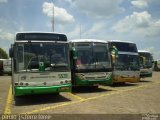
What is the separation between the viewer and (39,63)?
45.6ft

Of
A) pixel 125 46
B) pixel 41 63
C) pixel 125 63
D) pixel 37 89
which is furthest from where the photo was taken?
pixel 125 46

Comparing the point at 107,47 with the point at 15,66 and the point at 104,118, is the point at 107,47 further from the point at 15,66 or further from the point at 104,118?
the point at 104,118

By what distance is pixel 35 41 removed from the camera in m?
14.1

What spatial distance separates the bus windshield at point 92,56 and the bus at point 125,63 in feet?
11.3

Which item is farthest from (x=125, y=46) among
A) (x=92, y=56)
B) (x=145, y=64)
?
(x=145, y=64)

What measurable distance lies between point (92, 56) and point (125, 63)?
4992 mm

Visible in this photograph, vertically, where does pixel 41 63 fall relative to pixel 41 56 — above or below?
below

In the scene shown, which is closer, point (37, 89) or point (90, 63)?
point (37, 89)

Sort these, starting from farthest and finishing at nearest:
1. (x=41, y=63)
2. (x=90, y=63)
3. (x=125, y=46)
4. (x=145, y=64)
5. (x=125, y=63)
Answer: (x=145, y=64)
(x=125, y=46)
(x=125, y=63)
(x=90, y=63)
(x=41, y=63)

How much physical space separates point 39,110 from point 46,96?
4.94 metres

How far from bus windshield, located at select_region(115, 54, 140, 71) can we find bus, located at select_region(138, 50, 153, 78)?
4540mm

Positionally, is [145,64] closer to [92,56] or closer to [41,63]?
[92,56]

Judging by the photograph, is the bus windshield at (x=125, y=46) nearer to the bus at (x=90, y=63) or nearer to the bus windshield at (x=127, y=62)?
the bus windshield at (x=127, y=62)

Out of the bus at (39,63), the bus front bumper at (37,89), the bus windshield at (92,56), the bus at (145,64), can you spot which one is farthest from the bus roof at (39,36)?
the bus at (145,64)
